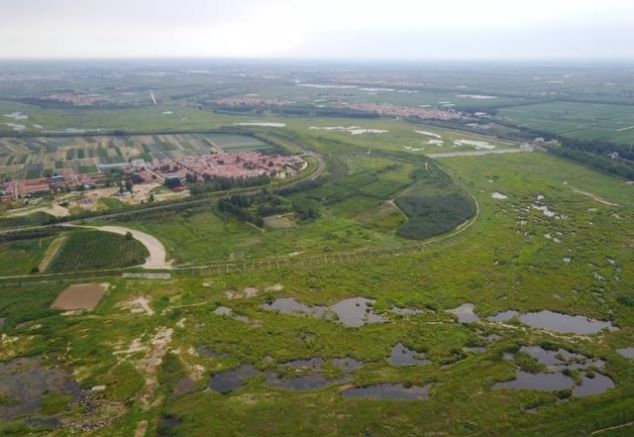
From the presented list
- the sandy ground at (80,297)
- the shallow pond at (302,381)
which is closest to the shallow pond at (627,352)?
the shallow pond at (302,381)

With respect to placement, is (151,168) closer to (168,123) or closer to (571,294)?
(168,123)

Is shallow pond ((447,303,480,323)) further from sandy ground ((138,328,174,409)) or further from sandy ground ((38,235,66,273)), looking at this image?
sandy ground ((38,235,66,273))

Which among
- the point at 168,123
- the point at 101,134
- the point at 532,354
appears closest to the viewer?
the point at 532,354

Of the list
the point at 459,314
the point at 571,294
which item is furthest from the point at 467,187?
the point at 459,314

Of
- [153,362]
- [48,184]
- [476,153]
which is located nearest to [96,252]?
[153,362]

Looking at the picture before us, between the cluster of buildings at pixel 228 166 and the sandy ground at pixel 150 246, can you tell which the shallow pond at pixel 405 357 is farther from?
the cluster of buildings at pixel 228 166

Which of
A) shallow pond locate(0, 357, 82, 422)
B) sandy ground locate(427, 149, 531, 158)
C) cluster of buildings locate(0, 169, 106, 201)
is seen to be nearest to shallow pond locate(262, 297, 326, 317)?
shallow pond locate(0, 357, 82, 422)
